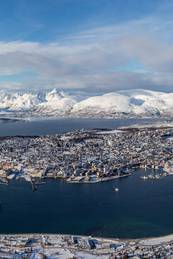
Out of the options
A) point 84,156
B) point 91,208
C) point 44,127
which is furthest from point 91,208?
point 44,127

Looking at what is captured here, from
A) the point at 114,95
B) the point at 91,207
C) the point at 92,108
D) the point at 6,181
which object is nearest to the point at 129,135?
the point at 6,181

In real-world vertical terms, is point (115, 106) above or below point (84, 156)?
above

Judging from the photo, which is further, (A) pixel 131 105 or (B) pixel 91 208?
(A) pixel 131 105

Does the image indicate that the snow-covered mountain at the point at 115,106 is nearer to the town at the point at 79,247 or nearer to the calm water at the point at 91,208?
the calm water at the point at 91,208

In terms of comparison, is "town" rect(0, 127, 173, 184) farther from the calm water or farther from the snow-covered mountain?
the snow-covered mountain

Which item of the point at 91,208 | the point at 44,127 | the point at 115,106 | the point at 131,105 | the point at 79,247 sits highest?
the point at 131,105

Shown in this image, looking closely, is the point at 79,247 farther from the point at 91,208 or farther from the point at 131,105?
the point at 131,105

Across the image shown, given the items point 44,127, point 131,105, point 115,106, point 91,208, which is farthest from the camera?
point 131,105
